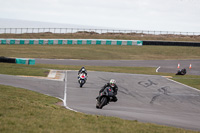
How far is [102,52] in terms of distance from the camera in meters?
59.6

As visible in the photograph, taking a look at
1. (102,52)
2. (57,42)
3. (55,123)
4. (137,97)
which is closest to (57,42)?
(57,42)

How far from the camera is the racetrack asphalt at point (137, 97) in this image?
50.1 feet

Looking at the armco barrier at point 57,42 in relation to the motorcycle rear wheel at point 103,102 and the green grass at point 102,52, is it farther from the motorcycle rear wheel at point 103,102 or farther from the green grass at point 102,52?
the motorcycle rear wheel at point 103,102

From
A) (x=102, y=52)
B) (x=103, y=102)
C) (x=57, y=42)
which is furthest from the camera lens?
(x=57, y=42)

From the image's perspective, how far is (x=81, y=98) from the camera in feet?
67.3

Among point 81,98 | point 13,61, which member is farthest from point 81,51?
point 81,98

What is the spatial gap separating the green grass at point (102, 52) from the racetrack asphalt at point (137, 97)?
71.4 ft

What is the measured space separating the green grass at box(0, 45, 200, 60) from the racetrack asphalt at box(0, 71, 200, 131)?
21762mm

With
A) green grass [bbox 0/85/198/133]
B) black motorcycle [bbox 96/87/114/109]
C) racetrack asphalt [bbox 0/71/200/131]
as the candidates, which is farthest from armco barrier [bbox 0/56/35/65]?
green grass [bbox 0/85/198/133]

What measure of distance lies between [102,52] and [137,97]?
38.1 metres

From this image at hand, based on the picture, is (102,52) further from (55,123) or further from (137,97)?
(55,123)

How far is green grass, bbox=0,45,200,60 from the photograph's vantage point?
53.4m

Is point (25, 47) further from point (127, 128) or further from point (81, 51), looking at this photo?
point (127, 128)

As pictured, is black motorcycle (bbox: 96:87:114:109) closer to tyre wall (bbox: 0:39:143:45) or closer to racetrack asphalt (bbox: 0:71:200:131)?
racetrack asphalt (bbox: 0:71:200:131)
